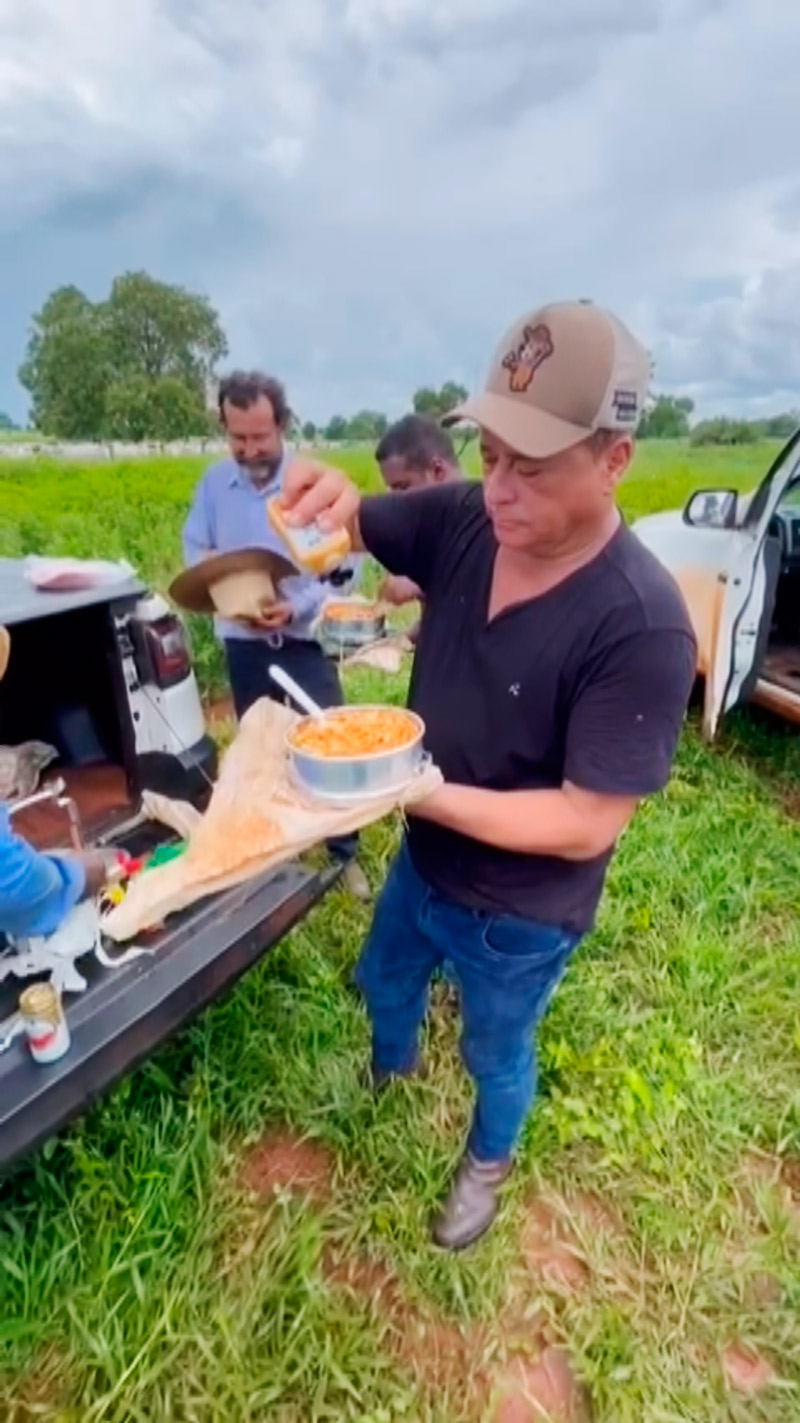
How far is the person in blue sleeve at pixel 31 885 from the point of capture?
4.62 feet

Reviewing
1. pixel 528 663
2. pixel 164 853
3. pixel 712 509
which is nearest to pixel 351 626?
pixel 164 853

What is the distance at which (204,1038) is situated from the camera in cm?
213

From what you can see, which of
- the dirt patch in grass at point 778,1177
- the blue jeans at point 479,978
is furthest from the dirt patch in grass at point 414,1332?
the dirt patch in grass at point 778,1177

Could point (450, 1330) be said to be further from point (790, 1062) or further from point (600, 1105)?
point (790, 1062)

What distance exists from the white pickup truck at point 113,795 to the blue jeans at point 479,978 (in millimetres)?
243

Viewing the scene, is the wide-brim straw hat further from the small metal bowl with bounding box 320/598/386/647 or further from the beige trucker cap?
the small metal bowl with bounding box 320/598/386/647

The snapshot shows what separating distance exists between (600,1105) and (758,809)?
1.84 m

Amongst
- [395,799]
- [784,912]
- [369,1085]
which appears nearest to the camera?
[395,799]

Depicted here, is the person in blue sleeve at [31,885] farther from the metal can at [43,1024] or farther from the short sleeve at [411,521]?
the short sleeve at [411,521]

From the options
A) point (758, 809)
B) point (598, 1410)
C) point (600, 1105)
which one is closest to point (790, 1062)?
point (600, 1105)

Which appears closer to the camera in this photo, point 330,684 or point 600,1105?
point 600,1105

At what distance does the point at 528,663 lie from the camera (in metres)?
1.32

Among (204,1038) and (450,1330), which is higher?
(204,1038)

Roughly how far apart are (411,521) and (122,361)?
5011 centimetres
